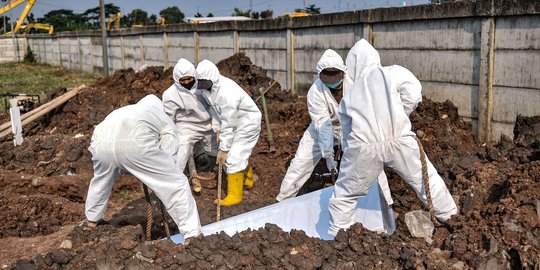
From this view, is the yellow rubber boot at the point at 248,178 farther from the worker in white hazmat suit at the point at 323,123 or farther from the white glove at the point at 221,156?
the worker in white hazmat suit at the point at 323,123

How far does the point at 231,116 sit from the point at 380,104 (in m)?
2.58

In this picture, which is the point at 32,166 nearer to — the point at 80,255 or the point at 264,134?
the point at 264,134

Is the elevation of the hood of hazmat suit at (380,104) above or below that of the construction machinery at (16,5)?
below

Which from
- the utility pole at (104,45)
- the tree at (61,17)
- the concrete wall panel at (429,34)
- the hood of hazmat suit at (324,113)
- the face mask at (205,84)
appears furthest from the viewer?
the tree at (61,17)

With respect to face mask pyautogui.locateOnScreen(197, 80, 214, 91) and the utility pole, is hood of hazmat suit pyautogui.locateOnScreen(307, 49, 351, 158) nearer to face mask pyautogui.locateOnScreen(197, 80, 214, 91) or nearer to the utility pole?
face mask pyautogui.locateOnScreen(197, 80, 214, 91)

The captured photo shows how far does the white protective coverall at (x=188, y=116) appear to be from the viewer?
689cm

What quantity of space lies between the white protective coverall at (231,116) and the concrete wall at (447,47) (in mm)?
2567

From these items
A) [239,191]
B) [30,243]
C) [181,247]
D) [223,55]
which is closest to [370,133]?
[181,247]

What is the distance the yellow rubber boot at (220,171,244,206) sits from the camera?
21.7ft

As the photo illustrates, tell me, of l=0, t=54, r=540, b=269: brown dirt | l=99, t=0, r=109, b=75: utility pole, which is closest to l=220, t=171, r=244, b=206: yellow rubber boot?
l=0, t=54, r=540, b=269: brown dirt

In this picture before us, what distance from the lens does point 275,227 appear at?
4.62 m

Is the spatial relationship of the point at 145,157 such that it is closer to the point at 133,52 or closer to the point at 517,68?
the point at 517,68

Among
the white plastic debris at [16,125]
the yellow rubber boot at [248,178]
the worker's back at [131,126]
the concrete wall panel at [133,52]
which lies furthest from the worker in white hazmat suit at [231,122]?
the concrete wall panel at [133,52]

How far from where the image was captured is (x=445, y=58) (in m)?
7.48
